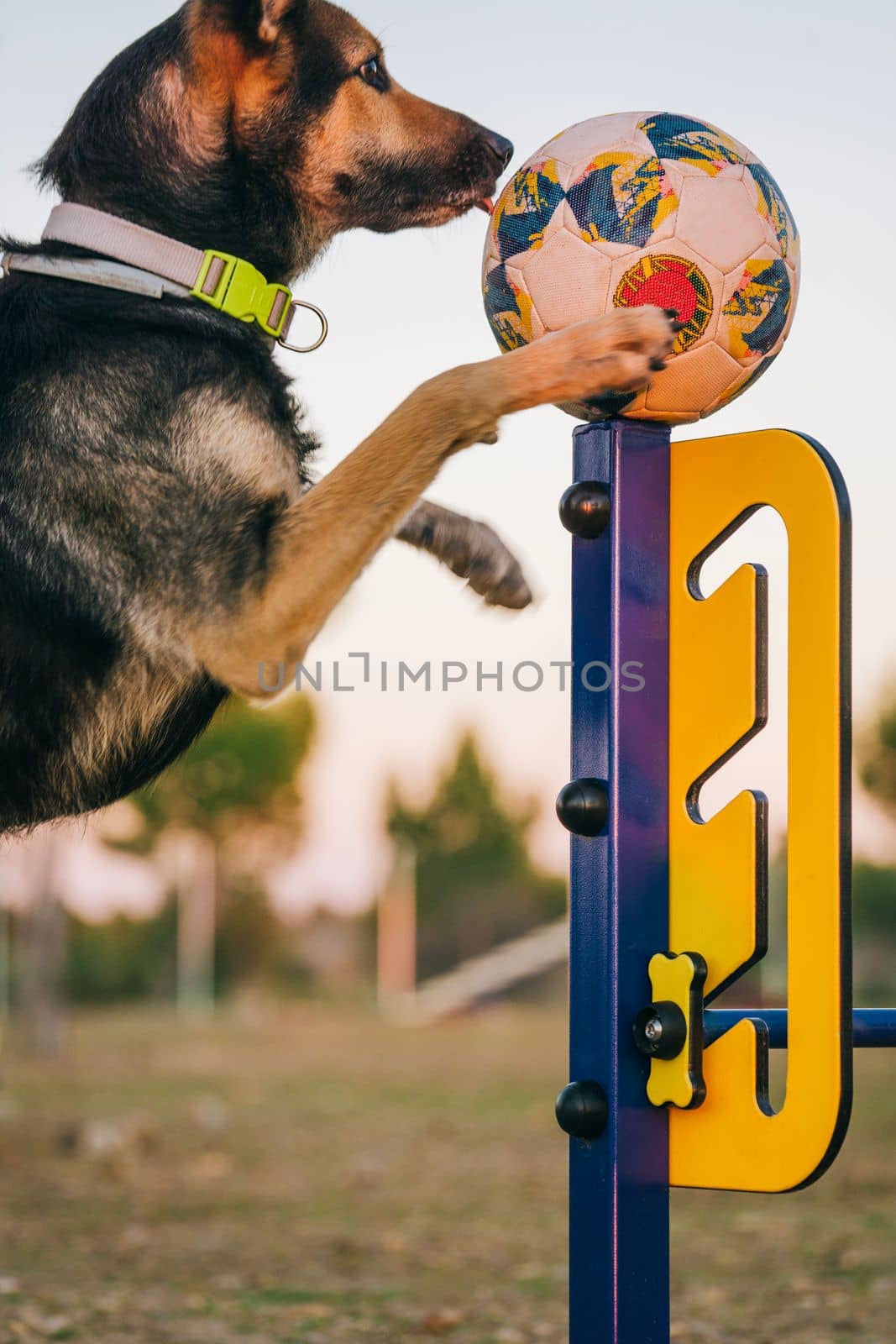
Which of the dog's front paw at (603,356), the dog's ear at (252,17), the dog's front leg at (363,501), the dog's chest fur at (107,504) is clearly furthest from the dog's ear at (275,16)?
the dog's front paw at (603,356)

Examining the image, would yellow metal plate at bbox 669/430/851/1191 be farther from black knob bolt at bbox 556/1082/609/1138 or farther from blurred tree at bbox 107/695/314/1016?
blurred tree at bbox 107/695/314/1016

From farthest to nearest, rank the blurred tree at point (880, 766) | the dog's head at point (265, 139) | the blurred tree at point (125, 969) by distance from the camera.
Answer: the blurred tree at point (125, 969) → the blurred tree at point (880, 766) → the dog's head at point (265, 139)

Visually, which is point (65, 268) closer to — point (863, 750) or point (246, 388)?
point (246, 388)

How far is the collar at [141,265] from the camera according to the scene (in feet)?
10.7

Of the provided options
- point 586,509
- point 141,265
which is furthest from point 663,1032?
point 141,265

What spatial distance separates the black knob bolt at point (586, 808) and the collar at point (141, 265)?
4.58 ft

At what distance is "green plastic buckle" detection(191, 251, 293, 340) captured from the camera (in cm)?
331

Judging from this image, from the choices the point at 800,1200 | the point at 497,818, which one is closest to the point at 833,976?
the point at 800,1200

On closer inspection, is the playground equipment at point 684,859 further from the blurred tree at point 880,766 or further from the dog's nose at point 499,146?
the blurred tree at point 880,766

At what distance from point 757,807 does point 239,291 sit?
170 cm

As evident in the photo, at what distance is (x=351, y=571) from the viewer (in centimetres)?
308

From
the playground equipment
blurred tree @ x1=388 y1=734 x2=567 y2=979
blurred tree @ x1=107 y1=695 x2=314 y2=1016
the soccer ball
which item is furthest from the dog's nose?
blurred tree @ x1=388 y1=734 x2=567 y2=979

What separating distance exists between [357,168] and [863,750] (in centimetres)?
2568

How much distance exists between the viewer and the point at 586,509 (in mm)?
3027
